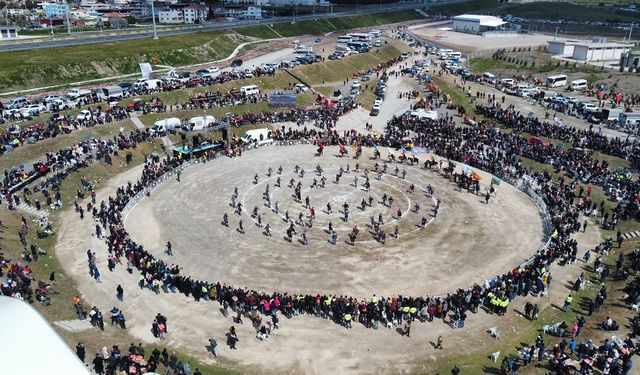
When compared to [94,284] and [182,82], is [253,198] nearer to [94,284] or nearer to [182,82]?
[94,284]

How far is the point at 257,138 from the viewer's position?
69625mm

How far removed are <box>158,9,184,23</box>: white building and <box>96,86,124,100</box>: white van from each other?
10789 cm

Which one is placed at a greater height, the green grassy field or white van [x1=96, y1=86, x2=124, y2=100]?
the green grassy field

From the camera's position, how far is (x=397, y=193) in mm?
54469

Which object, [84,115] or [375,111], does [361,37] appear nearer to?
[375,111]

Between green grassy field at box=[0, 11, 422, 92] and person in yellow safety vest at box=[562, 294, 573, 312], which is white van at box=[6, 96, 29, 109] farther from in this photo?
person in yellow safety vest at box=[562, 294, 573, 312]

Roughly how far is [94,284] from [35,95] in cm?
5637

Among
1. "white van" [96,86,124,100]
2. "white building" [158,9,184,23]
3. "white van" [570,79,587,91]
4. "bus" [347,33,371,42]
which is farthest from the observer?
"white building" [158,9,184,23]

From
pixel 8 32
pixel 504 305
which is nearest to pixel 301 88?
pixel 504 305

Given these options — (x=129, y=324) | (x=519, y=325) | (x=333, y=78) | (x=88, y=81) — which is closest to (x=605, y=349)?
(x=519, y=325)

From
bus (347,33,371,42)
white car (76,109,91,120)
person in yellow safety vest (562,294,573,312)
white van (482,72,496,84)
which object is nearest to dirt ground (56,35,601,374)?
person in yellow safety vest (562,294,573,312)

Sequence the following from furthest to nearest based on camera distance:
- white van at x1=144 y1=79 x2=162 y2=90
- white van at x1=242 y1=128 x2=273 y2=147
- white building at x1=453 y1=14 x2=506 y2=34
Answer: white building at x1=453 y1=14 x2=506 y2=34 → white van at x1=144 y1=79 x2=162 y2=90 → white van at x1=242 y1=128 x2=273 y2=147

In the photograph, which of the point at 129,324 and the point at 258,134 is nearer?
the point at 129,324

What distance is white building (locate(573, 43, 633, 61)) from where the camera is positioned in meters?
129
